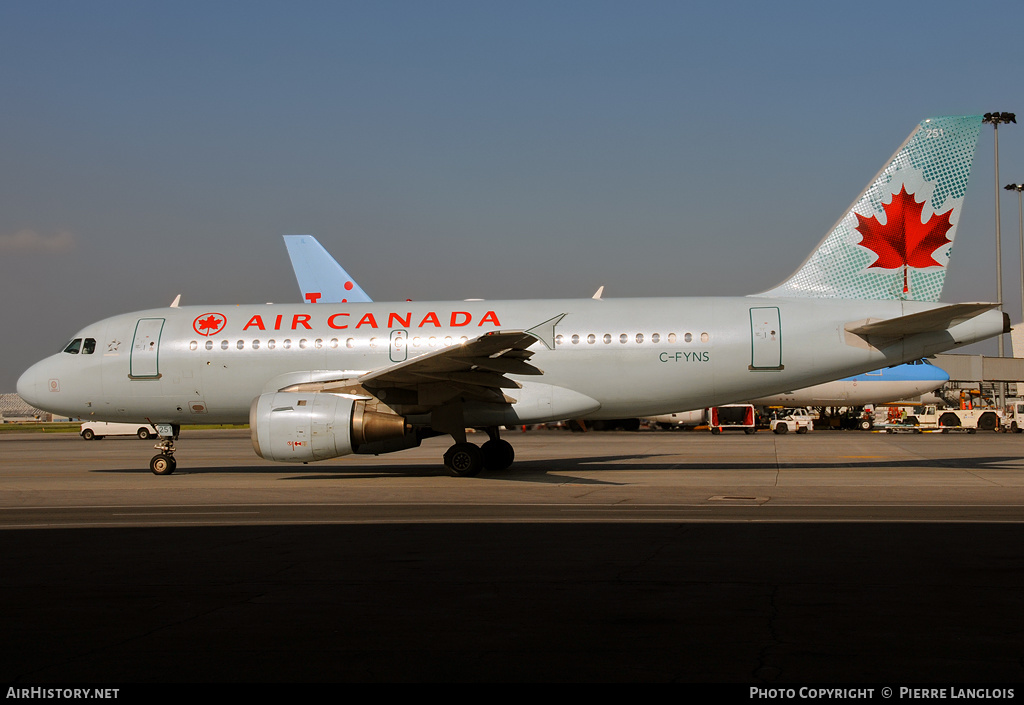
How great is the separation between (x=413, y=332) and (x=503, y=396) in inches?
111

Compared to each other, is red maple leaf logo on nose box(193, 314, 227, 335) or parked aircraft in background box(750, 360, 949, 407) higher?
red maple leaf logo on nose box(193, 314, 227, 335)

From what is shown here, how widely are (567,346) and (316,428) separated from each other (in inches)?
233

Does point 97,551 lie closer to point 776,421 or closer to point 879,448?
point 879,448

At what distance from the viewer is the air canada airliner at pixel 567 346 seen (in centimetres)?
1922

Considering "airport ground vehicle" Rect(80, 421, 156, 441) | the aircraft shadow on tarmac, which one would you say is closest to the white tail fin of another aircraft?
the aircraft shadow on tarmac

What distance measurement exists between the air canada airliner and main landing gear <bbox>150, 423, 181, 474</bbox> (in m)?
0.04

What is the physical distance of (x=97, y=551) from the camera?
9.83 m

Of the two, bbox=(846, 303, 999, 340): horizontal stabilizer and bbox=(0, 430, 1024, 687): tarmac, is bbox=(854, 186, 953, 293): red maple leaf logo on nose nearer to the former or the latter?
bbox=(846, 303, 999, 340): horizontal stabilizer

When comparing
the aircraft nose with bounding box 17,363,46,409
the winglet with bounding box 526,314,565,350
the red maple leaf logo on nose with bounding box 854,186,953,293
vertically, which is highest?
the red maple leaf logo on nose with bounding box 854,186,953,293

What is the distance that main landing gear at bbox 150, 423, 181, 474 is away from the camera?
21.4m

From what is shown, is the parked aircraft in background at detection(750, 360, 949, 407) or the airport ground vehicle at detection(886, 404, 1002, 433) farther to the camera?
the airport ground vehicle at detection(886, 404, 1002, 433)

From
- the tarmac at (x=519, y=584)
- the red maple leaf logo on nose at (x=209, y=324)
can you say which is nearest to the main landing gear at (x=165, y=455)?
the red maple leaf logo on nose at (x=209, y=324)

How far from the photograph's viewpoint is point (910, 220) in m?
20.5

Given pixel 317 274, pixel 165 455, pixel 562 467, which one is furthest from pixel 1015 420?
pixel 165 455
